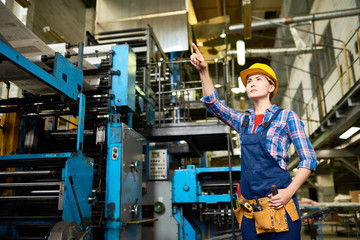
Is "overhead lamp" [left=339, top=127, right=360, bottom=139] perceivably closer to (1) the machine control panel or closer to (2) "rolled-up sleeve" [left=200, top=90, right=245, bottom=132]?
(1) the machine control panel

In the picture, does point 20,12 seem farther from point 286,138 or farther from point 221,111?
point 286,138

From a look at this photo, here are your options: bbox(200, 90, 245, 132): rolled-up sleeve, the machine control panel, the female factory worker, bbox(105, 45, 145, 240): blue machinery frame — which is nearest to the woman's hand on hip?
the female factory worker

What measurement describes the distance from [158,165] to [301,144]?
3.80m

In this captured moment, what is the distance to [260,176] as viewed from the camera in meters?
1.60

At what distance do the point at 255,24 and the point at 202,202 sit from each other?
7282 millimetres

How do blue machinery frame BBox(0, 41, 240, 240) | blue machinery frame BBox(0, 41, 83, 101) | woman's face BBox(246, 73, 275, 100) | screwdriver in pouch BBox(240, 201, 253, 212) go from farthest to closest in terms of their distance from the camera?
blue machinery frame BBox(0, 41, 240, 240) → blue machinery frame BBox(0, 41, 83, 101) → woman's face BBox(246, 73, 275, 100) → screwdriver in pouch BBox(240, 201, 253, 212)

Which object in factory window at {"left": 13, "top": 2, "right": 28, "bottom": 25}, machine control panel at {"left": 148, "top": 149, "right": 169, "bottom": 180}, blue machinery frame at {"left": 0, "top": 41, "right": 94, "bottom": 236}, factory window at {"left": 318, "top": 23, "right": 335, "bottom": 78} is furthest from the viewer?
factory window at {"left": 318, "top": 23, "right": 335, "bottom": 78}

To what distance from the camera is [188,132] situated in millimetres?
5270

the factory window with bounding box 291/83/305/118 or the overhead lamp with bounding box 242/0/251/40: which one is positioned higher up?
the overhead lamp with bounding box 242/0/251/40

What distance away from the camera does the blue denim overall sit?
155cm

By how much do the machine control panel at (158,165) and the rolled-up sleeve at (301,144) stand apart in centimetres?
364

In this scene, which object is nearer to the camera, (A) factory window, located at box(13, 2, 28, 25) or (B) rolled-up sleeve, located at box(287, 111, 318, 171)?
(B) rolled-up sleeve, located at box(287, 111, 318, 171)

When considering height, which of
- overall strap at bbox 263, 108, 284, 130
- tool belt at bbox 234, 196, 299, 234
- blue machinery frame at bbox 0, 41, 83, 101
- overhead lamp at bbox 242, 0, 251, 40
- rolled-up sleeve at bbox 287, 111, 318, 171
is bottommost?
tool belt at bbox 234, 196, 299, 234

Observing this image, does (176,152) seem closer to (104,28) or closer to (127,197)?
(127,197)
